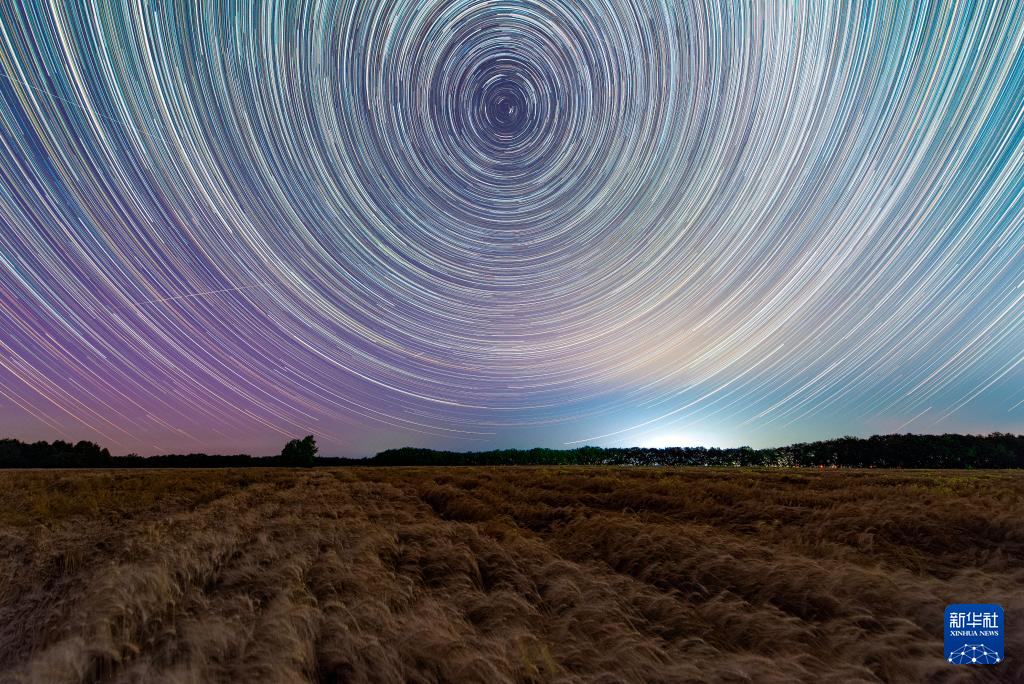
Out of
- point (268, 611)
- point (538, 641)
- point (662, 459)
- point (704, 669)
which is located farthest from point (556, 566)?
point (662, 459)

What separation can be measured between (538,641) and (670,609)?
66.9 inches

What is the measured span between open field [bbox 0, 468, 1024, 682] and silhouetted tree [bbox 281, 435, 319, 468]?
175 feet

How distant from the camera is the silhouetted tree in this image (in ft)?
202

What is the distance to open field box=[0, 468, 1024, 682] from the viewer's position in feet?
13.2

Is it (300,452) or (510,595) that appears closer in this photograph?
(510,595)

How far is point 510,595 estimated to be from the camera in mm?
5488

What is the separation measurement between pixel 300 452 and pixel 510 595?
66.6m

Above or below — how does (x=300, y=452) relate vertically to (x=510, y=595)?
above

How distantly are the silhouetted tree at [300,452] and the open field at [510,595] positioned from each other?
175 feet

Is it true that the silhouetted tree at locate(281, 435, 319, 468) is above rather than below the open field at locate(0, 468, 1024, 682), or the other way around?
above

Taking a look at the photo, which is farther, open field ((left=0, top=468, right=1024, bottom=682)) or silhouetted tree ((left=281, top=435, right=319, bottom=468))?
silhouetted tree ((left=281, top=435, right=319, bottom=468))

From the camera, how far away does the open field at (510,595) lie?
4.02 meters

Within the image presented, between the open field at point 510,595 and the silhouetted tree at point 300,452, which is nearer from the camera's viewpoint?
the open field at point 510,595

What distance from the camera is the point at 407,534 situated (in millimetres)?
9016
